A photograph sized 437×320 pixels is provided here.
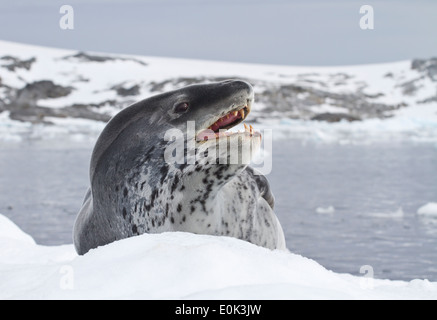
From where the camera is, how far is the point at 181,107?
3533mm

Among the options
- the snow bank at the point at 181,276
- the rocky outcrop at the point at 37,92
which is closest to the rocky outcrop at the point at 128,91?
the rocky outcrop at the point at 37,92

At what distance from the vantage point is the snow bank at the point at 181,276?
1980 millimetres

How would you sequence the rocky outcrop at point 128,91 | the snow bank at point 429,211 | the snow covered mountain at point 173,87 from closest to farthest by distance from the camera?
the snow bank at point 429,211 < the snow covered mountain at point 173,87 < the rocky outcrop at point 128,91

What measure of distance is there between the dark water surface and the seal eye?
2621 millimetres

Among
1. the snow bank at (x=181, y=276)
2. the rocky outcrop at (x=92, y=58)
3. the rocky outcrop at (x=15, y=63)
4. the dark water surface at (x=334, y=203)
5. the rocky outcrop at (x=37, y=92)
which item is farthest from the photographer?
the rocky outcrop at (x=92, y=58)

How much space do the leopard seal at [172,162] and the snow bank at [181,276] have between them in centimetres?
92

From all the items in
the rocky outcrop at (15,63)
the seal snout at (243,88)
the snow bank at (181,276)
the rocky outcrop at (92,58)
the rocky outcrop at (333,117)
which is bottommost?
the rocky outcrop at (333,117)

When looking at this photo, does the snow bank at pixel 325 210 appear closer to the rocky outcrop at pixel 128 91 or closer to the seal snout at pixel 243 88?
the seal snout at pixel 243 88

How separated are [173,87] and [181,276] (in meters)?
52.9

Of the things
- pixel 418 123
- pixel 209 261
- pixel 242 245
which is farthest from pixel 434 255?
pixel 418 123

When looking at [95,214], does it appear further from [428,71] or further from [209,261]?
[428,71]

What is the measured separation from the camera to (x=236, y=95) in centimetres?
335

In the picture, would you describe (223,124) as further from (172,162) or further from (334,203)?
(334,203)

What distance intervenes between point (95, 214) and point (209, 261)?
180 centimetres
